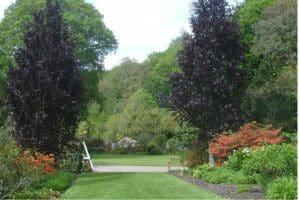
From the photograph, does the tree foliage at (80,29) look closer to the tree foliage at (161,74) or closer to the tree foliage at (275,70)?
the tree foliage at (275,70)

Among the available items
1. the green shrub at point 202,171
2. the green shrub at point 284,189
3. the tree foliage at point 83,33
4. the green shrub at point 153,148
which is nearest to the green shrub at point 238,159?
the green shrub at point 202,171

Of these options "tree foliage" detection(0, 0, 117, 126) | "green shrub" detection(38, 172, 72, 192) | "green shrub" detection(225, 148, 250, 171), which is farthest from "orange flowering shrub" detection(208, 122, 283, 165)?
"tree foliage" detection(0, 0, 117, 126)

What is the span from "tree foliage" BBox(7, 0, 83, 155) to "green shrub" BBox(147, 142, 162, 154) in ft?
103

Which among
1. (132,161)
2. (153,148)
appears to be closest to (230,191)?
(132,161)

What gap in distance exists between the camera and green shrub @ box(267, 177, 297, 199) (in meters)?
13.3

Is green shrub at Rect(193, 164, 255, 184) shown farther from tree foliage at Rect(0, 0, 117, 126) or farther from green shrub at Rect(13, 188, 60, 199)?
tree foliage at Rect(0, 0, 117, 126)

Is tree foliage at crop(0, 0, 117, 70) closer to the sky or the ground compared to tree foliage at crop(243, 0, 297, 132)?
closer to the sky

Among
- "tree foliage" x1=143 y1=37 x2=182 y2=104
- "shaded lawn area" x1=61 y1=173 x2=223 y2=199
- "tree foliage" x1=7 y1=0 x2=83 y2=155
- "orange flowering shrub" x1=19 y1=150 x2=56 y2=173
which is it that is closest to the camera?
"shaded lawn area" x1=61 y1=173 x2=223 y2=199

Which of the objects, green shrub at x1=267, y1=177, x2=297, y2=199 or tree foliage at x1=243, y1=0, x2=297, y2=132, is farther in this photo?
tree foliage at x1=243, y1=0, x2=297, y2=132

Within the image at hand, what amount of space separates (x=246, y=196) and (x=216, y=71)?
13078 mm

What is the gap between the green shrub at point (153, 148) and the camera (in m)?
55.3

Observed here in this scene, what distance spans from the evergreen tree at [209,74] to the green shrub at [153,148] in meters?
26.2

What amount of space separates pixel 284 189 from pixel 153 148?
42.2m

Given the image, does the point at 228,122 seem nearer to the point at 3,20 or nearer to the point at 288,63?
the point at 288,63
